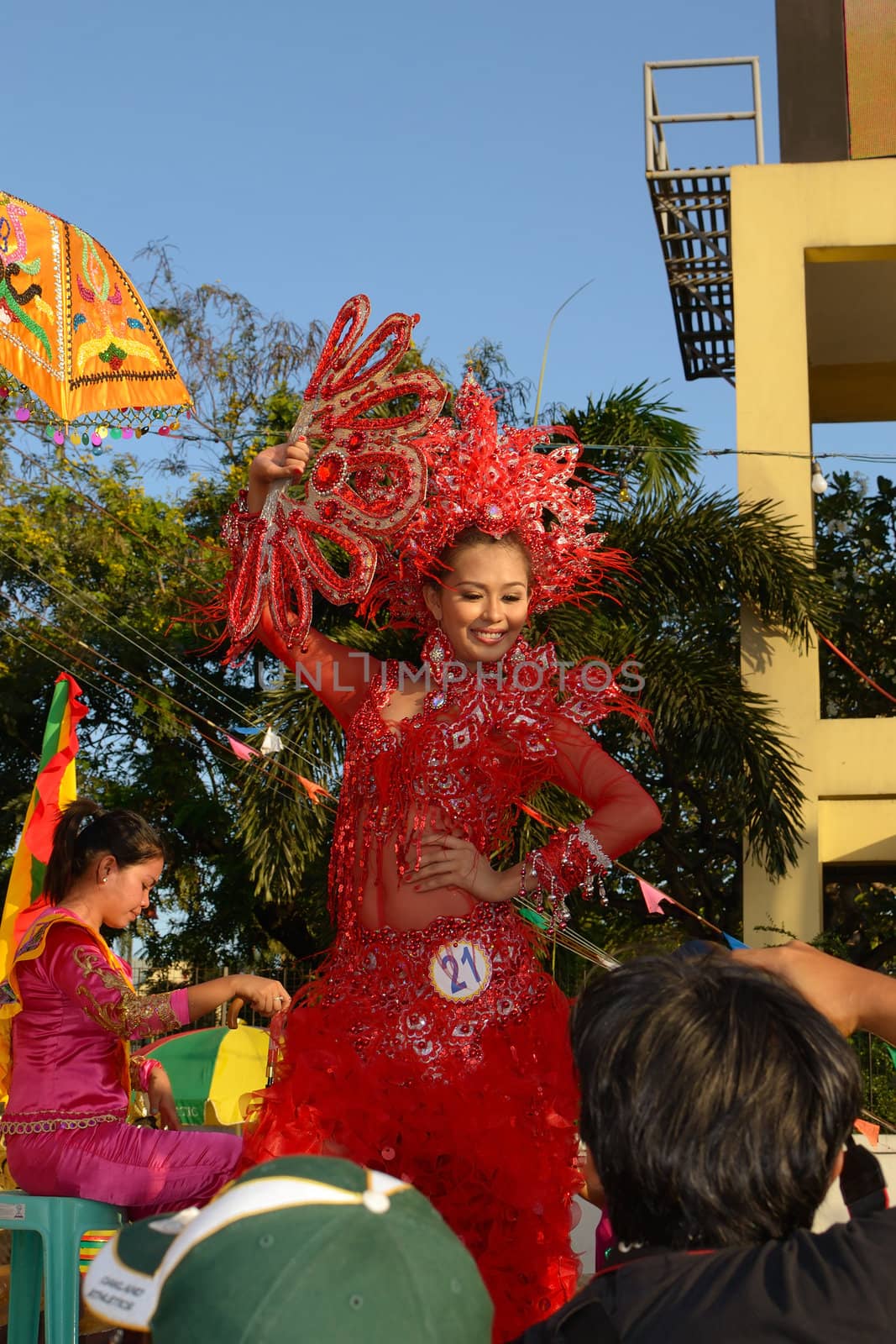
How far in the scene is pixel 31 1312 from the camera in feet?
10.5

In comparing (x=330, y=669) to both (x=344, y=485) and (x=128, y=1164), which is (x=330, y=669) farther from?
(x=128, y=1164)

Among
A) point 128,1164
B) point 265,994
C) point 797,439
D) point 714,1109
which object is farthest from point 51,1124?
point 797,439

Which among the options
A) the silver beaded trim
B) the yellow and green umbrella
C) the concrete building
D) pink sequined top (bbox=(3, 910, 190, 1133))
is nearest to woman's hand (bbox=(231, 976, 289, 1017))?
pink sequined top (bbox=(3, 910, 190, 1133))

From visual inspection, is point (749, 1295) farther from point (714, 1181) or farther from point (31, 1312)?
point (31, 1312)

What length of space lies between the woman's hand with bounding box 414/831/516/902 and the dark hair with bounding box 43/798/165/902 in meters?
0.96

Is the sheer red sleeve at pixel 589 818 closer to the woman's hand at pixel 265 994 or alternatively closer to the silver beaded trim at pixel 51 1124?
the woman's hand at pixel 265 994

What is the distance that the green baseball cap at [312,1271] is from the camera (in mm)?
1073

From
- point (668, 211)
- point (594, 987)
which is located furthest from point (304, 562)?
point (668, 211)

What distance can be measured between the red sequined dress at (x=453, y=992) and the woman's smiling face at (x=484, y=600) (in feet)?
0.21

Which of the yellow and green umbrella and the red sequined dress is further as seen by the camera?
the yellow and green umbrella

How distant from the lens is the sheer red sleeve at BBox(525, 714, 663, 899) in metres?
2.77

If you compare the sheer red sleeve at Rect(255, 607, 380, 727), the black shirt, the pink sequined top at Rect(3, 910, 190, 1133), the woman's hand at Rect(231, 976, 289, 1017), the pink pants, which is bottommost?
the pink pants

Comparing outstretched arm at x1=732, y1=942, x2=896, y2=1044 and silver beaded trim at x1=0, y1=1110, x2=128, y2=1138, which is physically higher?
outstretched arm at x1=732, y1=942, x2=896, y2=1044

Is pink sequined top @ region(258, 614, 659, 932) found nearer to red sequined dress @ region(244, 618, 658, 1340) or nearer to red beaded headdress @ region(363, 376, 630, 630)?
red sequined dress @ region(244, 618, 658, 1340)
